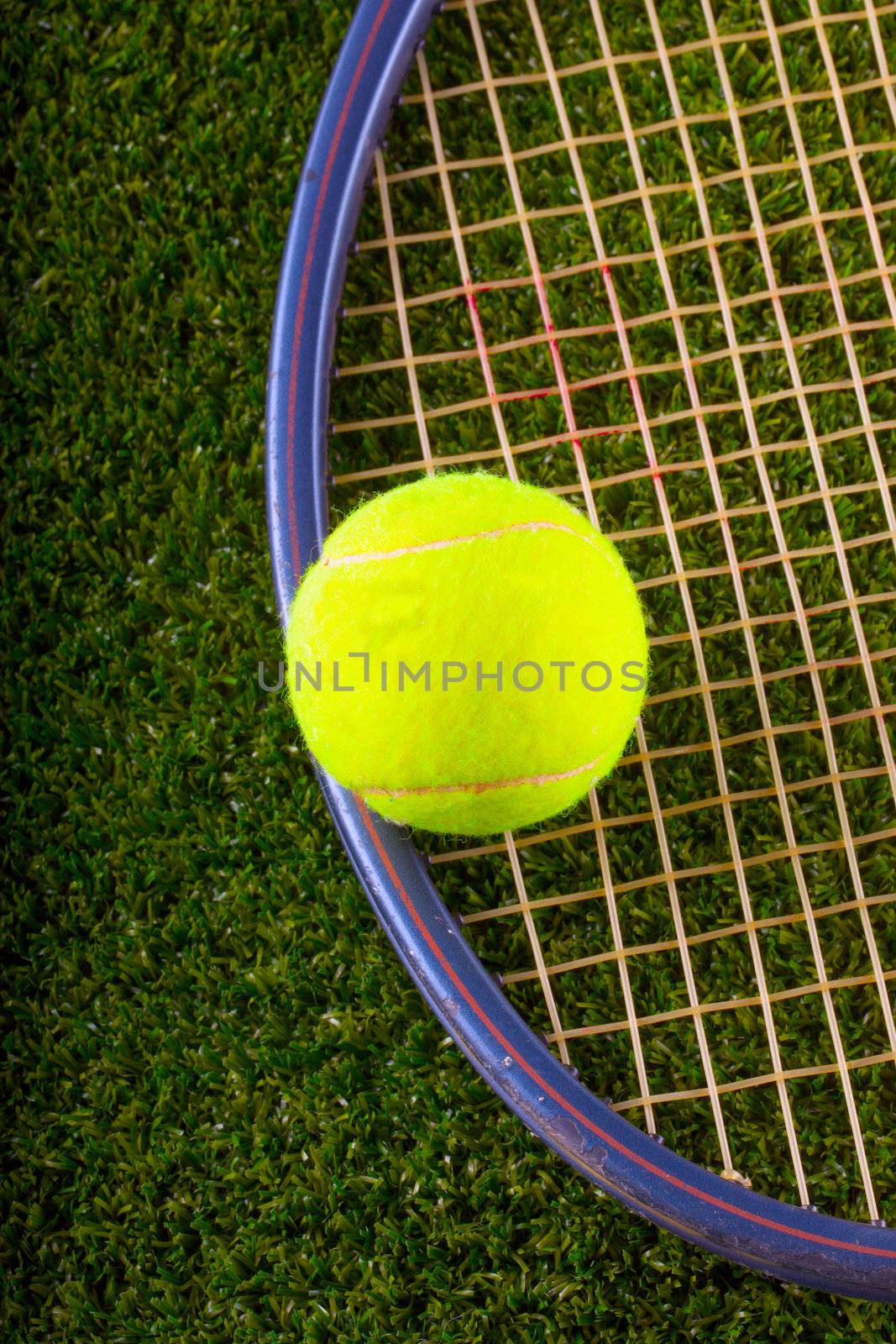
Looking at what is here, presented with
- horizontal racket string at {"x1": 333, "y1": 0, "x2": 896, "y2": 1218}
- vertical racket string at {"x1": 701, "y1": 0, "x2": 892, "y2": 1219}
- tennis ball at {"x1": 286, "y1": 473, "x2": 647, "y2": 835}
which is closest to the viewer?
tennis ball at {"x1": 286, "y1": 473, "x2": 647, "y2": 835}

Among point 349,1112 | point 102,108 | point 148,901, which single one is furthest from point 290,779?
point 102,108

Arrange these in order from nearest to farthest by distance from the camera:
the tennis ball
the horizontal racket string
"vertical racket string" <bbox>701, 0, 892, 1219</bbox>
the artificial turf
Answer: the tennis ball < "vertical racket string" <bbox>701, 0, 892, 1219</bbox> < the horizontal racket string < the artificial turf

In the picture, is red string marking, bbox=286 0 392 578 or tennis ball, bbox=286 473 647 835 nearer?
tennis ball, bbox=286 473 647 835

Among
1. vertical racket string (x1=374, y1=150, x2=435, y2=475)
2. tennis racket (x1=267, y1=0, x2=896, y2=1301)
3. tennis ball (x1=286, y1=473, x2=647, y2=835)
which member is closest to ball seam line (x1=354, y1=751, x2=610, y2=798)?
tennis ball (x1=286, y1=473, x2=647, y2=835)

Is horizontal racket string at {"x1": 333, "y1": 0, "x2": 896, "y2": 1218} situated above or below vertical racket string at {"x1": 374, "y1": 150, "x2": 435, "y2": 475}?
below

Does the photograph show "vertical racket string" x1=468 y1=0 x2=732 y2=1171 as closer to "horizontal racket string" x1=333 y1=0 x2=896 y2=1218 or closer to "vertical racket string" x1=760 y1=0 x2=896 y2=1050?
"horizontal racket string" x1=333 y1=0 x2=896 y2=1218

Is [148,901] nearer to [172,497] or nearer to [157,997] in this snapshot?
[157,997]

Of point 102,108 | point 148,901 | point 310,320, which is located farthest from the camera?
point 102,108

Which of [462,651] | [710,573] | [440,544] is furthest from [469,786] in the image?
[710,573]
